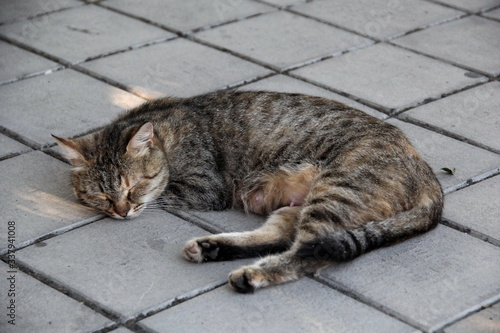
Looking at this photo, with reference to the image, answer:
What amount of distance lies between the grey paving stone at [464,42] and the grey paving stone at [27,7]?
10.2 feet

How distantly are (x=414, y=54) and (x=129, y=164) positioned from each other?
315 centimetres

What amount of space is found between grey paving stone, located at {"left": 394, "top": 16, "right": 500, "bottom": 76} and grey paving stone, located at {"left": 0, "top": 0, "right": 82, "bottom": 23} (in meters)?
3.11

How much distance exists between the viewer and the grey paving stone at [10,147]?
17.9 feet

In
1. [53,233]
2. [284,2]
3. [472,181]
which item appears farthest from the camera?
[284,2]

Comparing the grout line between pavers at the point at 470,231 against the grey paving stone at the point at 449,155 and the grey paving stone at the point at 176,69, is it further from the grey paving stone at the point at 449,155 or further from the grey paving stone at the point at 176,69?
the grey paving stone at the point at 176,69

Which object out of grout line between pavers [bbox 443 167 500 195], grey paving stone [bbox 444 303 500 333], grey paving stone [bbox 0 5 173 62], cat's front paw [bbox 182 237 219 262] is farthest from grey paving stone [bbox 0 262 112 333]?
grey paving stone [bbox 0 5 173 62]

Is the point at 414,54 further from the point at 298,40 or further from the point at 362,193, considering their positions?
the point at 362,193

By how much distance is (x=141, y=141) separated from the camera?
15.8ft

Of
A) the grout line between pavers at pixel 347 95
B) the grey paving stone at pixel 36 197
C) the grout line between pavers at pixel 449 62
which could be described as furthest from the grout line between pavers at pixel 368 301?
the grout line between pavers at pixel 449 62

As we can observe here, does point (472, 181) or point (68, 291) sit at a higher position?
point (472, 181)

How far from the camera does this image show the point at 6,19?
7461mm

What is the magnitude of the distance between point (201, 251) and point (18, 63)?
3106 mm

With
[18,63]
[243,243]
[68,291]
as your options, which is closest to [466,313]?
[243,243]

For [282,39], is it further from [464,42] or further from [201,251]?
[201,251]
